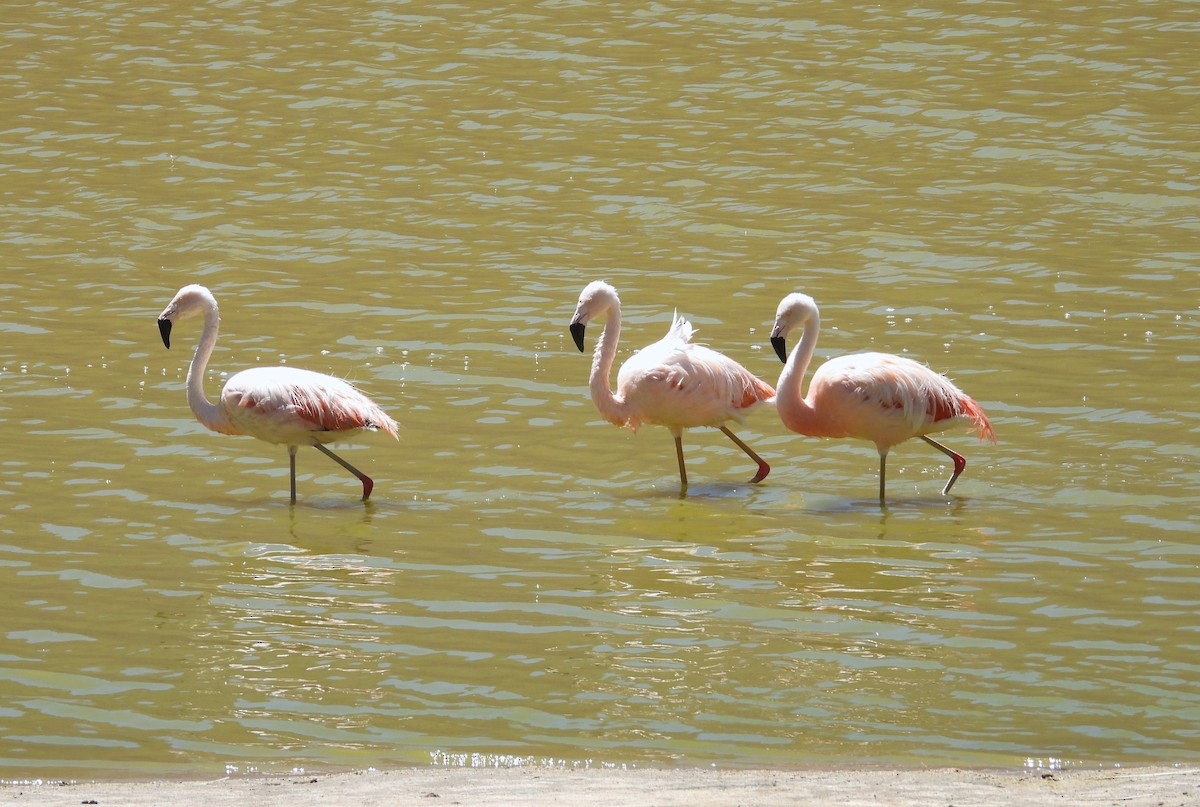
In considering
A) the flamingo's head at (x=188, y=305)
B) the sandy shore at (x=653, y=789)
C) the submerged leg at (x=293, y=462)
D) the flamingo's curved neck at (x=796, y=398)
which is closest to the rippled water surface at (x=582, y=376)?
the submerged leg at (x=293, y=462)

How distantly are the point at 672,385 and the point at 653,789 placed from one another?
4506 mm

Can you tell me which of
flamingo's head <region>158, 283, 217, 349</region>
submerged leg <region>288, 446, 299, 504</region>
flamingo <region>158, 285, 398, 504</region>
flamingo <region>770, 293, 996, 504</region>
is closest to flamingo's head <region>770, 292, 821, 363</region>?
flamingo <region>770, 293, 996, 504</region>

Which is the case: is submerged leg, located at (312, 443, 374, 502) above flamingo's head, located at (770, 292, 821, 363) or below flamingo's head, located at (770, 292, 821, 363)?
below

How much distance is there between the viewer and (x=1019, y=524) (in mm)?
8898

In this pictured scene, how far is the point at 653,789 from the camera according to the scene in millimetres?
5527

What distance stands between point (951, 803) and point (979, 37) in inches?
574

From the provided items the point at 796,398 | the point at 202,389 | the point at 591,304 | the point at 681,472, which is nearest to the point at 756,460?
the point at 681,472

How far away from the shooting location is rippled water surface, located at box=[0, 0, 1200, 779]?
6.65 metres

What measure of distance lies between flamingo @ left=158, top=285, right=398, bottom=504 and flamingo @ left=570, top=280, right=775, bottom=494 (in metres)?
1.24

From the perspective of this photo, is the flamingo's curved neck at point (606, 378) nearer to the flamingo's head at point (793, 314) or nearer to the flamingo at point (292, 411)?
the flamingo's head at point (793, 314)

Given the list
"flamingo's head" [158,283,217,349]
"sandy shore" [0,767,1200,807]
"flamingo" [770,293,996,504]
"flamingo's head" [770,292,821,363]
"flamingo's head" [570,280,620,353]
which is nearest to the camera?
"sandy shore" [0,767,1200,807]

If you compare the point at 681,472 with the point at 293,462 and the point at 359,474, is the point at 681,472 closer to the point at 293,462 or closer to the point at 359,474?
the point at 359,474

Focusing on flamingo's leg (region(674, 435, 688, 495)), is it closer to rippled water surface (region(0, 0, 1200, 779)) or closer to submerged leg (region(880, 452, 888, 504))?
rippled water surface (region(0, 0, 1200, 779))

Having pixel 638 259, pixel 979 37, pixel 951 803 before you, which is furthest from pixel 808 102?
pixel 951 803
